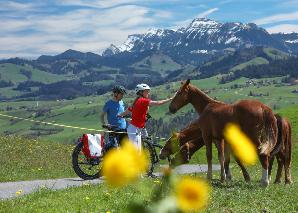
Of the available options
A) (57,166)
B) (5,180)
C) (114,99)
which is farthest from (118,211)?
(57,166)

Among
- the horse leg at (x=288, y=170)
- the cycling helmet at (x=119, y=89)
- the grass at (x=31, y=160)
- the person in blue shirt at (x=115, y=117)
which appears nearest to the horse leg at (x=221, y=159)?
the horse leg at (x=288, y=170)

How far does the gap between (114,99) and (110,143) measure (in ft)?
6.23

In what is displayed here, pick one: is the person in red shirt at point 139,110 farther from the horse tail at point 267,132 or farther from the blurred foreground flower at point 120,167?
the blurred foreground flower at point 120,167

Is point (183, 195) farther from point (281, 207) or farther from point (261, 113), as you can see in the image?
point (261, 113)

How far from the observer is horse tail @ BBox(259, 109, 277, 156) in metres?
14.7

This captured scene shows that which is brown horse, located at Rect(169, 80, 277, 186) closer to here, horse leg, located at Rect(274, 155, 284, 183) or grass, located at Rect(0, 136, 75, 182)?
horse leg, located at Rect(274, 155, 284, 183)

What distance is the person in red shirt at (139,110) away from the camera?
1617cm

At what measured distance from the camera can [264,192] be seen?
13.0 m

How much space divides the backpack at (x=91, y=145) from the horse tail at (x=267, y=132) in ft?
23.4

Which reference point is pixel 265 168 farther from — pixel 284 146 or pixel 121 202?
pixel 121 202

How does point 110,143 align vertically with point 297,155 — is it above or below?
above

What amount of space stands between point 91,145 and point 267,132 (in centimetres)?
749

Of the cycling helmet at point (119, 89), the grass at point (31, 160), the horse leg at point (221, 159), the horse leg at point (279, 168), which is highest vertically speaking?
the cycling helmet at point (119, 89)

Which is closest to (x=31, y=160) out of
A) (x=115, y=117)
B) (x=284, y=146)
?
(x=115, y=117)
